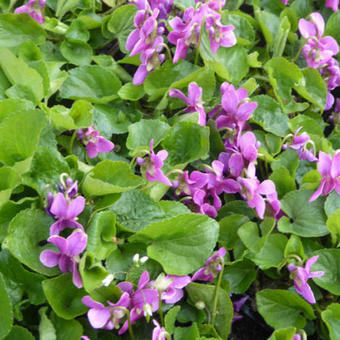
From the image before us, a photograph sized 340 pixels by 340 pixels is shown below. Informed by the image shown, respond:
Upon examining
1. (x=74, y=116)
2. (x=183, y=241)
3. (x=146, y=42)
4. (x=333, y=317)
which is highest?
(x=146, y=42)

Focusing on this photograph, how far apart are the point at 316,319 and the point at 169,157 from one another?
0.57 metres

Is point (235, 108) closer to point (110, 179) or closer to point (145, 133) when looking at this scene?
point (145, 133)

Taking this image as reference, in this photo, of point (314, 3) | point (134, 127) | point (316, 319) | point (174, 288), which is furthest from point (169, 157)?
point (314, 3)

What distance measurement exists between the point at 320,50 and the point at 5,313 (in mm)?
1286

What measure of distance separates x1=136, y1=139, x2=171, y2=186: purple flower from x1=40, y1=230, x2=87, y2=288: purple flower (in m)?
0.29

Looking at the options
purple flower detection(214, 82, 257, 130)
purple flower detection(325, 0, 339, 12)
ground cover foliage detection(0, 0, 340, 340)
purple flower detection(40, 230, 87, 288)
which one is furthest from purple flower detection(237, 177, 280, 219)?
purple flower detection(325, 0, 339, 12)

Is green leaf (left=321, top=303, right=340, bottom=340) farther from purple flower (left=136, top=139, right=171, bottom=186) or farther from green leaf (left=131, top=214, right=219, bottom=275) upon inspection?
purple flower (left=136, top=139, right=171, bottom=186)

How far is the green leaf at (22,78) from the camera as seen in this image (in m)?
1.37

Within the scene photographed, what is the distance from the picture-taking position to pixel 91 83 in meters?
1.61

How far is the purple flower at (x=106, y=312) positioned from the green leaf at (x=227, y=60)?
2.58 feet

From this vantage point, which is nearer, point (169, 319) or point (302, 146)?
point (169, 319)

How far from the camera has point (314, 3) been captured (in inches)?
82.4

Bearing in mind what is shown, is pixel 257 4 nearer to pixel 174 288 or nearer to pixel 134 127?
pixel 134 127

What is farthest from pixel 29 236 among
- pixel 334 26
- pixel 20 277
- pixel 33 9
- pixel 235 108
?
pixel 334 26
